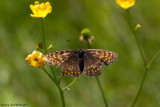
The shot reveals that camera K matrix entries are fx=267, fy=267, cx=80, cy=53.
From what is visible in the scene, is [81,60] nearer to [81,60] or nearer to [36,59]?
[81,60]

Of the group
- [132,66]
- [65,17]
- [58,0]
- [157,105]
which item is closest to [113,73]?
[132,66]

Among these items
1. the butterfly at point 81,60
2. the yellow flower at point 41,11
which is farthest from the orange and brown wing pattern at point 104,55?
the yellow flower at point 41,11

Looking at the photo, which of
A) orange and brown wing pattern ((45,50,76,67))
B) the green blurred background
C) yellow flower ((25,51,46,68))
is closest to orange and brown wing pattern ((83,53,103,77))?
orange and brown wing pattern ((45,50,76,67))

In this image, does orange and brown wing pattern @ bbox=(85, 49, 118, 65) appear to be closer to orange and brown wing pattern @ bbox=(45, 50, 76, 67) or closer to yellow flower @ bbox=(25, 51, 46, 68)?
orange and brown wing pattern @ bbox=(45, 50, 76, 67)

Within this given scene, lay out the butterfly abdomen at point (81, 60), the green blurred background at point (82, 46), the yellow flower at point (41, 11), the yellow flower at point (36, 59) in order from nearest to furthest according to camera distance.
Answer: the yellow flower at point (36, 59) → the yellow flower at point (41, 11) → the butterfly abdomen at point (81, 60) → the green blurred background at point (82, 46)

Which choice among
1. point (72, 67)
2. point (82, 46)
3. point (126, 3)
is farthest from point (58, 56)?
point (82, 46)

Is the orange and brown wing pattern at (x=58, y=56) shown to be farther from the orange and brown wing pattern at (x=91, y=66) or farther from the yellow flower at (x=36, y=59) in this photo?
the orange and brown wing pattern at (x=91, y=66)
